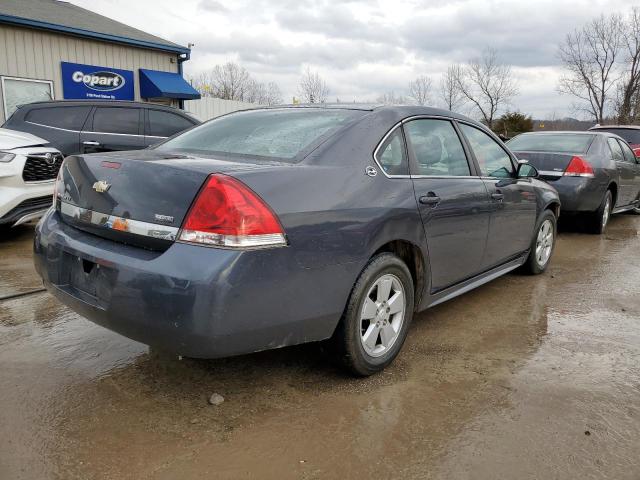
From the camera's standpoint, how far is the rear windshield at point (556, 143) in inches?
294

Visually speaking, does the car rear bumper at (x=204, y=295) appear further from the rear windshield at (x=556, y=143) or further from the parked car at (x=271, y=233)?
the rear windshield at (x=556, y=143)

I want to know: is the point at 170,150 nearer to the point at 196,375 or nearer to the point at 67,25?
the point at 196,375

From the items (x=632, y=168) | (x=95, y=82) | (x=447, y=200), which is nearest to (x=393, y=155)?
(x=447, y=200)

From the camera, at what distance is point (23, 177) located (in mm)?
5734

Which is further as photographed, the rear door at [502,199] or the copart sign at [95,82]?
the copart sign at [95,82]

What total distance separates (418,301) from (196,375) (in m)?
1.40

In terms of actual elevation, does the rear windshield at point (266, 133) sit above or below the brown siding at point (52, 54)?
below

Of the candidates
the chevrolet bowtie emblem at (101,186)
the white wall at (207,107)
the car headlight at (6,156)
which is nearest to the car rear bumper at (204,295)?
the chevrolet bowtie emblem at (101,186)

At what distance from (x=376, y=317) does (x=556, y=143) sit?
19.1 ft

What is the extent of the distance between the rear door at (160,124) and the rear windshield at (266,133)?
5.28 metres

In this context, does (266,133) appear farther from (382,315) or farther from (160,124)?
(160,124)

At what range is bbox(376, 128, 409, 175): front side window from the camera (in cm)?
303

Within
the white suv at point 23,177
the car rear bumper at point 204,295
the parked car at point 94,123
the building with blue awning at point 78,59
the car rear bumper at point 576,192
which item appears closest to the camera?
the car rear bumper at point 204,295

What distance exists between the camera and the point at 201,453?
89.8 inches
